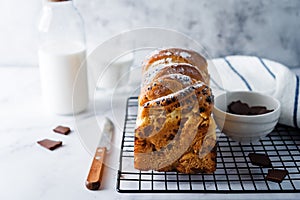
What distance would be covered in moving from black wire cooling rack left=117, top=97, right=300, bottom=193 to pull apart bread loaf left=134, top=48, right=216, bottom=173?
24mm

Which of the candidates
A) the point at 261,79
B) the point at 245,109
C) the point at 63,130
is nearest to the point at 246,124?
the point at 245,109

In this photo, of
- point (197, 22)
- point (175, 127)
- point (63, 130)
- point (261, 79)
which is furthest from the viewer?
point (197, 22)

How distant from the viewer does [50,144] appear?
1.21m

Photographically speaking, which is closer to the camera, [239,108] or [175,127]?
[175,127]

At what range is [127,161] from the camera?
1.13m

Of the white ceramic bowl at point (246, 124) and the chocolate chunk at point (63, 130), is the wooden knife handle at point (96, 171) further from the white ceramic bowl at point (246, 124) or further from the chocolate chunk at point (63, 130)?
the white ceramic bowl at point (246, 124)

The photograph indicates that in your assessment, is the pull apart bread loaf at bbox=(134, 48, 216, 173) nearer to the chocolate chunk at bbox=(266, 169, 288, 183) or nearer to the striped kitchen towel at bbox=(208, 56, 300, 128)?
the chocolate chunk at bbox=(266, 169, 288, 183)

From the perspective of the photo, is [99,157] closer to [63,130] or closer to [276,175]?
[63,130]

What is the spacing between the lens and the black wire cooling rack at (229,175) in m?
1.01

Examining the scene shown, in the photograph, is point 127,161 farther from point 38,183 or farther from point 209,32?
point 209,32

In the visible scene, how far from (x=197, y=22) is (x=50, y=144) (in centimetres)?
71

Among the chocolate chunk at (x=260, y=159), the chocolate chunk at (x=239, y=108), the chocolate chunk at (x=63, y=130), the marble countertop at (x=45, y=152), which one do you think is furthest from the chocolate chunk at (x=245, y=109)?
the chocolate chunk at (x=63, y=130)

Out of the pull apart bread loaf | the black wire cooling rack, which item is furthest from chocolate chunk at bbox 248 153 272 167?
the pull apart bread loaf

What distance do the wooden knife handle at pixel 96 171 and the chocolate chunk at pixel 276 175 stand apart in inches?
14.8
